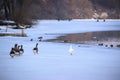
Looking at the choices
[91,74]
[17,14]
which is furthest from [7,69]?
[17,14]

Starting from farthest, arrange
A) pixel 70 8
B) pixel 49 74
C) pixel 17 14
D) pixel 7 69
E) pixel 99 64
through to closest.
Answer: pixel 70 8, pixel 17 14, pixel 99 64, pixel 7 69, pixel 49 74

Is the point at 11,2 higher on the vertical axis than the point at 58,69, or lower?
higher

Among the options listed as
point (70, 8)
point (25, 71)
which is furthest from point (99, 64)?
point (70, 8)

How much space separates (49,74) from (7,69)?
46.3 inches

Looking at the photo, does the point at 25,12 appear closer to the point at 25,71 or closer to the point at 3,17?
the point at 3,17

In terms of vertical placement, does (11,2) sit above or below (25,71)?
above

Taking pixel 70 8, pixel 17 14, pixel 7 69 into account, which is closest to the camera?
pixel 7 69

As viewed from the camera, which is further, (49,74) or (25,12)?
(25,12)

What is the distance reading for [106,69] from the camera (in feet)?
31.0

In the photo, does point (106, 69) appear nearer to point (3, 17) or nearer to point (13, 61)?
point (13, 61)

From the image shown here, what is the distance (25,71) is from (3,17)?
24446 millimetres

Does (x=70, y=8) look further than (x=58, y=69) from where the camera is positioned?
Yes

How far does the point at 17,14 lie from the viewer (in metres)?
31.4

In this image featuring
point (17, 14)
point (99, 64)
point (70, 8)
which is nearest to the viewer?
point (99, 64)
